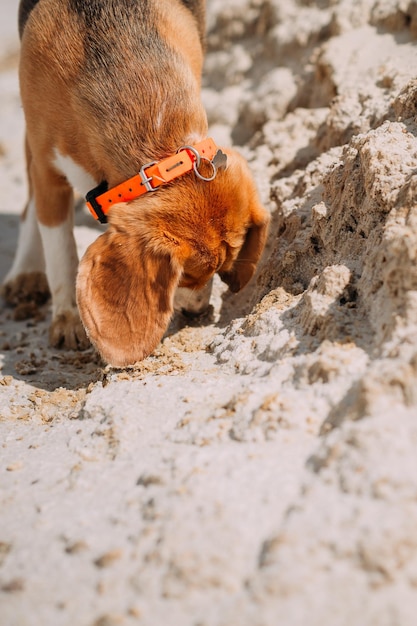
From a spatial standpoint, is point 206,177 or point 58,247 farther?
point 58,247

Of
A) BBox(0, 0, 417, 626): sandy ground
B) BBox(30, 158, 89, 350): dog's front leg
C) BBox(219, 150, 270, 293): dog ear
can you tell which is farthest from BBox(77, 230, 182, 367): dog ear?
BBox(30, 158, 89, 350): dog's front leg

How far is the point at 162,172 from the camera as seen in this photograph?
2428mm

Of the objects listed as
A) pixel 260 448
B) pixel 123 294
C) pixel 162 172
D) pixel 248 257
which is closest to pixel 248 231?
pixel 248 257

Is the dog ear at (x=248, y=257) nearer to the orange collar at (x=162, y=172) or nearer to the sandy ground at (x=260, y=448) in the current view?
the sandy ground at (x=260, y=448)

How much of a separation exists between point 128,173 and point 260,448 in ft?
4.72

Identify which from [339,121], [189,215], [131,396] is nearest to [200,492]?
[131,396]

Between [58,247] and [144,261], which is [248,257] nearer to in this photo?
Result: [144,261]

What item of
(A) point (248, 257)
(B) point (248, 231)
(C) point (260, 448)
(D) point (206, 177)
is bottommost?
(C) point (260, 448)

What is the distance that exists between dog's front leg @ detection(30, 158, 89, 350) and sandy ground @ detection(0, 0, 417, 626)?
194 millimetres

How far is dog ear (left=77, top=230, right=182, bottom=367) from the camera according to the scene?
237 centimetres

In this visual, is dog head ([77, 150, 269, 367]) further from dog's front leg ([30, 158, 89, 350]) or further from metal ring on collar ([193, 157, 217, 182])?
dog's front leg ([30, 158, 89, 350])

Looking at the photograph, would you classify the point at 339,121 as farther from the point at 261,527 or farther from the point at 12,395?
the point at 261,527

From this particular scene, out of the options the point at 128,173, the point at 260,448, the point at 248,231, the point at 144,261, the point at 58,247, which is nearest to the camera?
the point at 260,448

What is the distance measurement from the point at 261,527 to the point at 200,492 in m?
0.19
